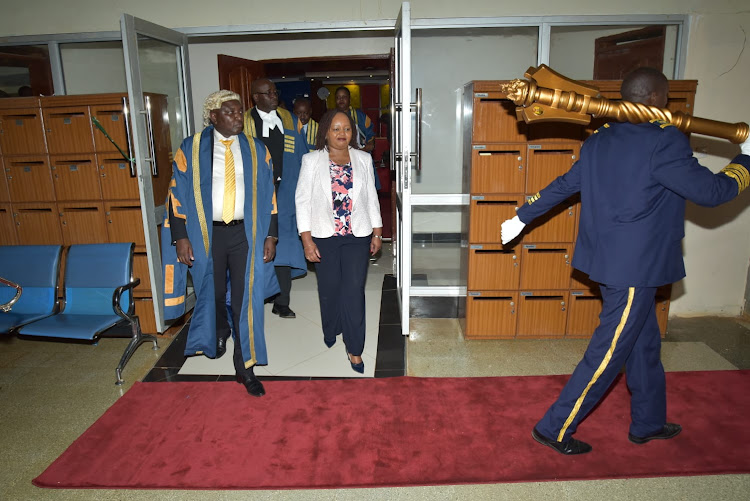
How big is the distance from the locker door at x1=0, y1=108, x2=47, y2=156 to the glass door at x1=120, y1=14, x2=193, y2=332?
2.59 ft

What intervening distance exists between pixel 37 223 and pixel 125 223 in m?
0.70

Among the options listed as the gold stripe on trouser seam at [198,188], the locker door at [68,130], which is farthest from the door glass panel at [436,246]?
the locker door at [68,130]

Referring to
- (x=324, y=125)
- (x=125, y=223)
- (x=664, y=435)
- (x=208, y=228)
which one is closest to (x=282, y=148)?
(x=324, y=125)

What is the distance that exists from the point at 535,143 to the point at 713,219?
1619mm

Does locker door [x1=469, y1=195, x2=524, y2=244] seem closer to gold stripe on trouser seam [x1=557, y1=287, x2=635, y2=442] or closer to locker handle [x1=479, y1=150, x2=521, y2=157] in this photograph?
locker handle [x1=479, y1=150, x2=521, y2=157]

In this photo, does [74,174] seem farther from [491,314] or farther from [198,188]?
[491,314]

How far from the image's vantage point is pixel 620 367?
217 cm

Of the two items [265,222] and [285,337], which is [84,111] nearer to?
[265,222]

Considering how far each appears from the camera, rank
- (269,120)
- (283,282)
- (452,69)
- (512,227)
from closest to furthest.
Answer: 1. (512,227)
2. (269,120)
3. (283,282)
4. (452,69)

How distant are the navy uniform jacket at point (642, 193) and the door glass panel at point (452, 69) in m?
2.37

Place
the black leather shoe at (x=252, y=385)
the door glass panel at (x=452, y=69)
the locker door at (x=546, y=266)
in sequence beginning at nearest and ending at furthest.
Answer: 1. the black leather shoe at (x=252, y=385)
2. the locker door at (x=546, y=266)
3. the door glass panel at (x=452, y=69)

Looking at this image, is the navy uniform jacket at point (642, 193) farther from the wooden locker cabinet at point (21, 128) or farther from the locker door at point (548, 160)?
the wooden locker cabinet at point (21, 128)

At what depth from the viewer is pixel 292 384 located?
118 inches

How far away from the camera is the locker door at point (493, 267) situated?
355cm
